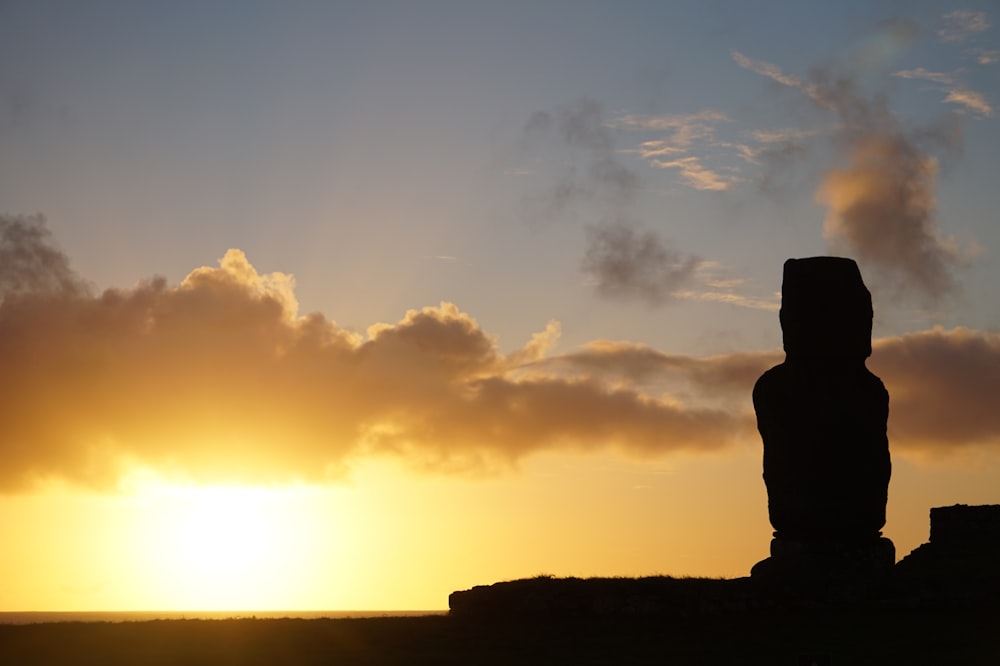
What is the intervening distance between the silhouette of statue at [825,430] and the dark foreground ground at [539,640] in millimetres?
3884

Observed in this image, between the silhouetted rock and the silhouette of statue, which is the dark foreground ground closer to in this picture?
the silhouetted rock

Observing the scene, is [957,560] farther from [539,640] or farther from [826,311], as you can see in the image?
[539,640]

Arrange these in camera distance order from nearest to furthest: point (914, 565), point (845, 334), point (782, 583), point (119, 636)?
1. point (119, 636)
2. point (782, 583)
3. point (845, 334)
4. point (914, 565)

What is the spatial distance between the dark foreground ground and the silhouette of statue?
388cm

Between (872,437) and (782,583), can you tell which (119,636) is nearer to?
(782,583)

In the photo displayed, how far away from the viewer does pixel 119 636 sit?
28.7 meters

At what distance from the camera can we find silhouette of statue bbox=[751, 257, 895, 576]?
3691 cm

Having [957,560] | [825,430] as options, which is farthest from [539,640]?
[957,560]

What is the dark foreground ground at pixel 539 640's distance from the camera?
26906 millimetres

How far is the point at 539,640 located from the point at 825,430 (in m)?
12.3

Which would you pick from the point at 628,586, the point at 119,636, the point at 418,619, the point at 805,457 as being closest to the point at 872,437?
the point at 805,457

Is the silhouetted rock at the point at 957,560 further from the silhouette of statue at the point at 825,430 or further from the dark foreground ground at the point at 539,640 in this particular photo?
the silhouette of statue at the point at 825,430

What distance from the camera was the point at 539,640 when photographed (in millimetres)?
29484

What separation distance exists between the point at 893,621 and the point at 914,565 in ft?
35.4
